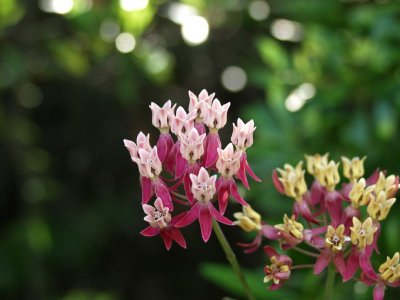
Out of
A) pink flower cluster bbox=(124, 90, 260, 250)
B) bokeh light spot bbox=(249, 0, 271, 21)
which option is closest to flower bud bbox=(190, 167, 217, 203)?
pink flower cluster bbox=(124, 90, 260, 250)

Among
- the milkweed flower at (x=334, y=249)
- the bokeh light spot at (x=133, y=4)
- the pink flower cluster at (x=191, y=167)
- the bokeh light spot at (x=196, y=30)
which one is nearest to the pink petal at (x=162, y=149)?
the pink flower cluster at (x=191, y=167)

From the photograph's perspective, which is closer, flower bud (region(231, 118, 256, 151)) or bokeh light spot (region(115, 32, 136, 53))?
flower bud (region(231, 118, 256, 151))

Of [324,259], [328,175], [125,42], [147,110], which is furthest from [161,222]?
[147,110]

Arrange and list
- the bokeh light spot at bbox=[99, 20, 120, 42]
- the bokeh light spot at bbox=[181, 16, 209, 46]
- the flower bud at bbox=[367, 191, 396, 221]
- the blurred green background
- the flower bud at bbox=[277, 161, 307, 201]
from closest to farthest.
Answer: the flower bud at bbox=[367, 191, 396, 221] → the flower bud at bbox=[277, 161, 307, 201] → the blurred green background → the bokeh light spot at bbox=[99, 20, 120, 42] → the bokeh light spot at bbox=[181, 16, 209, 46]

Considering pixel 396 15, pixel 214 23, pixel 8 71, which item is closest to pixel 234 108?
pixel 214 23

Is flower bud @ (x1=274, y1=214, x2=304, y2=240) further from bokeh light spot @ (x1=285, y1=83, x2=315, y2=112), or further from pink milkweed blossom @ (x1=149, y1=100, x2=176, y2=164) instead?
bokeh light spot @ (x1=285, y1=83, x2=315, y2=112)

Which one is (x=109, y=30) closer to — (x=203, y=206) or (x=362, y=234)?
(x=203, y=206)
